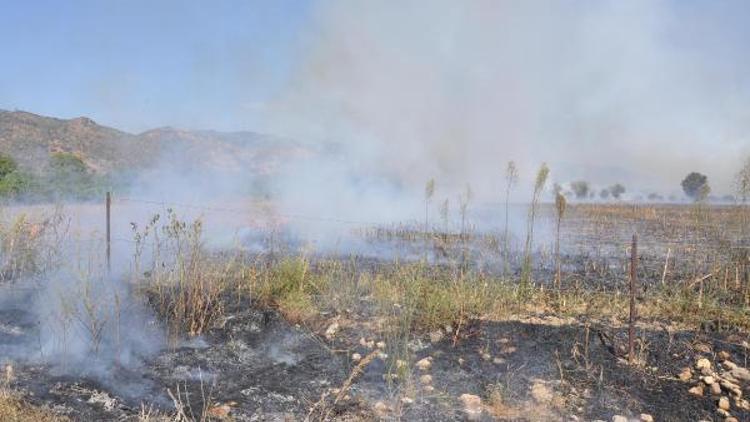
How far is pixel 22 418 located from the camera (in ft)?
12.3

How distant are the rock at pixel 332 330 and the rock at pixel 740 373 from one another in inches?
137

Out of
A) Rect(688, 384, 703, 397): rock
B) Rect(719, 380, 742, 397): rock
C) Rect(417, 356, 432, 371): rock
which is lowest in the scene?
Rect(417, 356, 432, 371): rock

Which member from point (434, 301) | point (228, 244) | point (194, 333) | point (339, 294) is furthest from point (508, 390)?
point (228, 244)

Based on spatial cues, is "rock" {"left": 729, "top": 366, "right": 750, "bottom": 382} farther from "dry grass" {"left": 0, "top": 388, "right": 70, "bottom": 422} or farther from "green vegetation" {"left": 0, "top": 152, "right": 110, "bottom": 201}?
"green vegetation" {"left": 0, "top": 152, "right": 110, "bottom": 201}

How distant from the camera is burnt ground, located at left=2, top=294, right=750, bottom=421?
4406 mm

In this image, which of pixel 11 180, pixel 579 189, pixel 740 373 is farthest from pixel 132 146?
pixel 579 189

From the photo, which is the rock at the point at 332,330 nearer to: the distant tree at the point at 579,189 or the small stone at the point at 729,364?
the small stone at the point at 729,364

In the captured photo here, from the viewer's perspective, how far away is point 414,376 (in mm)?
4996

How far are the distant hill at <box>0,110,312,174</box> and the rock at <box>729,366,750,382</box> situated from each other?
13460 millimetres

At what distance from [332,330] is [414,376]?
1.29 metres

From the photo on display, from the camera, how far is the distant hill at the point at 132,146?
1775cm

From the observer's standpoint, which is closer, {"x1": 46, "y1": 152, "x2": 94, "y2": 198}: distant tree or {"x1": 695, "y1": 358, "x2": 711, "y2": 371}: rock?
{"x1": 695, "y1": 358, "x2": 711, "y2": 371}: rock

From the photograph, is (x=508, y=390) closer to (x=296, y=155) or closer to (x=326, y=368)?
(x=326, y=368)

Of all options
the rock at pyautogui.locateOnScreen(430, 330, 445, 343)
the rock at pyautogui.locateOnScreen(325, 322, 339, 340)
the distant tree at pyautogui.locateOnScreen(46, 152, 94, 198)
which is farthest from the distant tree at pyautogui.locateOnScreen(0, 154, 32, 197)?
the rock at pyautogui.locateOnScreen(430, 330, 445, 343)
